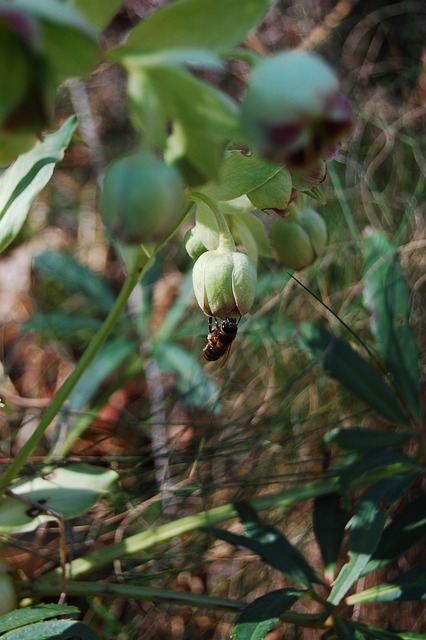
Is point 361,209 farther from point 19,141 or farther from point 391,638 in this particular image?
point 19,141

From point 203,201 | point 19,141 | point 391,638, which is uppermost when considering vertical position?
point 19,141

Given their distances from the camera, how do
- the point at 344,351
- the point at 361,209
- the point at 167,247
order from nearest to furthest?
the point at 344,351, the point at 361,209, the point at 167,247

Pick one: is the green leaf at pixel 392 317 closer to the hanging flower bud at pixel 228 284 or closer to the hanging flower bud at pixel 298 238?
the hanging flower bud at pixel 298 238

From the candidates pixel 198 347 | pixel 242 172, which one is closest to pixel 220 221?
pixel 242 172

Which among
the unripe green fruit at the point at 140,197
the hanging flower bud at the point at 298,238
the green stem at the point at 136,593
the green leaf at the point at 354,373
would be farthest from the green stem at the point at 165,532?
the unripe green fruit at the point at 140,197

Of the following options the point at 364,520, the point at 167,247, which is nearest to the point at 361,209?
the point at 167,247

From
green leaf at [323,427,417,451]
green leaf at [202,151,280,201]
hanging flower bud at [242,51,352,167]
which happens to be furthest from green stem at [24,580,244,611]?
hanging flower bud at [242,51,352,167]

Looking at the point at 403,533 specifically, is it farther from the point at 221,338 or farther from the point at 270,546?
the point at 221,338
